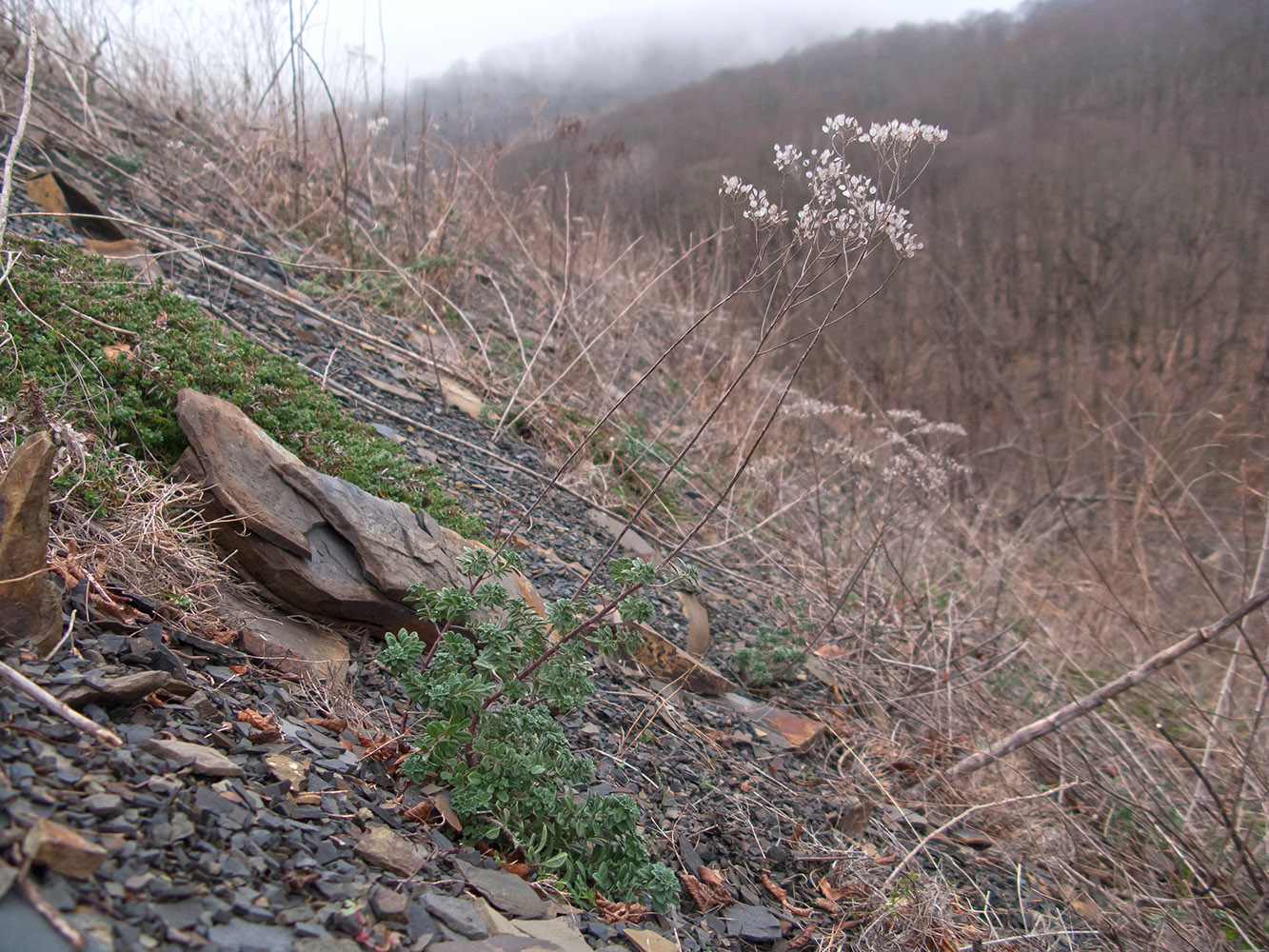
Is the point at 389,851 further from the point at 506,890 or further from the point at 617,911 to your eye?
the point at 617,911

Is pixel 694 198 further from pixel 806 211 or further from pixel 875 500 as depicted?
pixel 806 211

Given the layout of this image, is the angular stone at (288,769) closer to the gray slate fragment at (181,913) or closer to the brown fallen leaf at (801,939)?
the gray slate fragment at (181,913)

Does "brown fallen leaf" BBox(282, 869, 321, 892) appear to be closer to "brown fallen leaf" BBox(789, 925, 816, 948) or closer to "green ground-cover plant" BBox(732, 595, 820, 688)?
"brown fallen leaf" BBox(789, 925, 816, 948)

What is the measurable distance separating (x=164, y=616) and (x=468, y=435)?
2306 mm

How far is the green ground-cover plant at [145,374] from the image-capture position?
2383 mm

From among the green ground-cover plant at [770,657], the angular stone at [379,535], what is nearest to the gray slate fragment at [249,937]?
the angular stone at [379,535]

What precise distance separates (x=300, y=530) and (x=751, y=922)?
1.67 meters

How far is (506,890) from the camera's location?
63.2 inches

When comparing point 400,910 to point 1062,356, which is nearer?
point 400,910

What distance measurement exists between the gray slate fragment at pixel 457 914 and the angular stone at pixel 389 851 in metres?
0.07

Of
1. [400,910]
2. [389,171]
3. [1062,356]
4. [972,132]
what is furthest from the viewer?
[972,132]

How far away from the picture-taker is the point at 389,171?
7.17 metres

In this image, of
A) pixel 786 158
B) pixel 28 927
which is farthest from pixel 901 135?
pixel 28 927

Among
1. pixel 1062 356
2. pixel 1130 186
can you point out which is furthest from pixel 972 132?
pixel 1062 356
